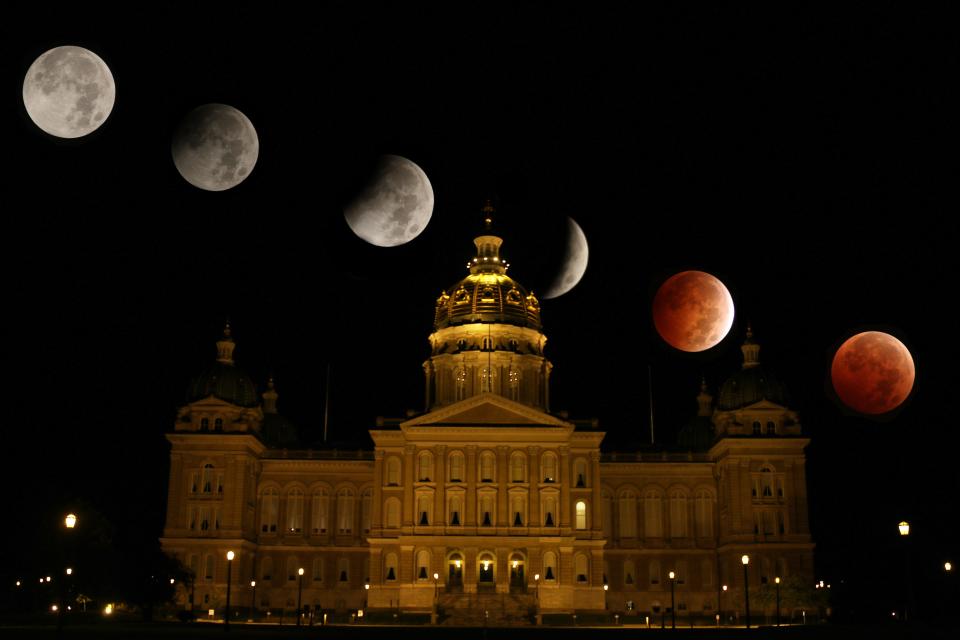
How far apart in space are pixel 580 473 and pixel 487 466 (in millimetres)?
7563

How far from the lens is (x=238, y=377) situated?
339 ft

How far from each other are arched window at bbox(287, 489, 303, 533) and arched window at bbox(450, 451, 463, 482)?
1641 centimetres

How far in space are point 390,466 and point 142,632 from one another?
5097 cm

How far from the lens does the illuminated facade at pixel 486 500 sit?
93.3 metres

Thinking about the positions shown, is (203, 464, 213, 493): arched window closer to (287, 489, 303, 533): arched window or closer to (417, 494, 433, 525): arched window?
(287, 489, 303, 533): arched window

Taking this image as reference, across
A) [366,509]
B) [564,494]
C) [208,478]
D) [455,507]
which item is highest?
[208,478]

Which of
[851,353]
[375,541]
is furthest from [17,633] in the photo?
[375,541]

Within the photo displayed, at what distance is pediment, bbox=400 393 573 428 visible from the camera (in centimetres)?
9550

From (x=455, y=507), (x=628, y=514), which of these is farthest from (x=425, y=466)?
(x=628, y=514)

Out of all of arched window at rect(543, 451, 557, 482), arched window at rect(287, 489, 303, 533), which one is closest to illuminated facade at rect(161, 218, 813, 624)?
arched window at rect(543, 451, 557, 482)

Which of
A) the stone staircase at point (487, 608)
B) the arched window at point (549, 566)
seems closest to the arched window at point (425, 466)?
the stone staircase at point (487, 608)

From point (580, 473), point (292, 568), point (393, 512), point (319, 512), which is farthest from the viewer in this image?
point (319, 512)

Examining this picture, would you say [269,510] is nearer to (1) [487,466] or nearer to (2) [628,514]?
(1) [487,466]

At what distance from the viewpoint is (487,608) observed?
284ft
